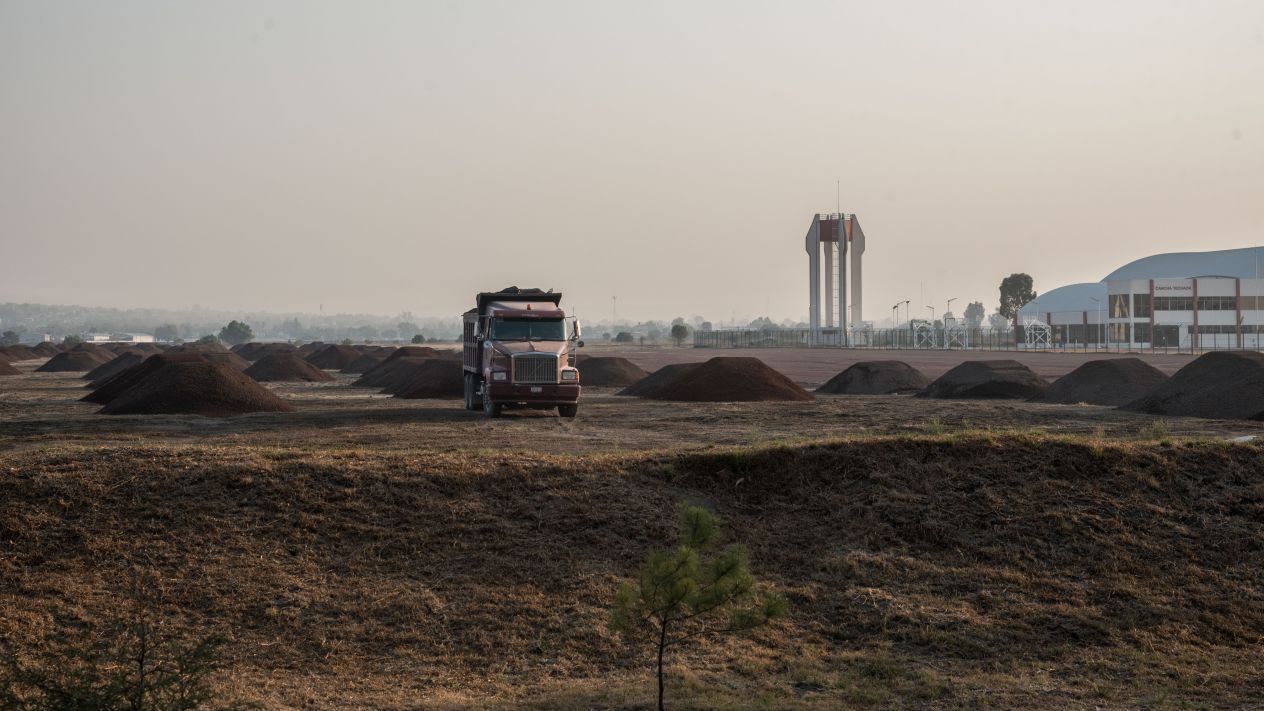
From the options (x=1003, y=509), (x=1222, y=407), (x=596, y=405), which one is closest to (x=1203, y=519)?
(x=1003, y=509)

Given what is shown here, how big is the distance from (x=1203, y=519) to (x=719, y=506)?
22.0ft

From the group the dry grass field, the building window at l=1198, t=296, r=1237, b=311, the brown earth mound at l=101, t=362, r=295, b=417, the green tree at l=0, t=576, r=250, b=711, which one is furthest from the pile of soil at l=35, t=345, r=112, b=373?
the building window at l=1198, t=296, r=1237, b=311

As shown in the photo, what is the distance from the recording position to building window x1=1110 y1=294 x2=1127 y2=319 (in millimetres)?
118062

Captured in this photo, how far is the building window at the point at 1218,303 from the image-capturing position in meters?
113

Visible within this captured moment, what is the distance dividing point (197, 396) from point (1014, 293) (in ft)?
A: 532

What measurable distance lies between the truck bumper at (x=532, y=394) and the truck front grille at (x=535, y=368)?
0.21 metres

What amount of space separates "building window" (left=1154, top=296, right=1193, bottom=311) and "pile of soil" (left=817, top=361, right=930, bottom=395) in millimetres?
70919

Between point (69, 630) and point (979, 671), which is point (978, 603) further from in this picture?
point (69, 630)

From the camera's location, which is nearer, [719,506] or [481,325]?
[719,506]

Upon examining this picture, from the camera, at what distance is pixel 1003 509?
15.7 m

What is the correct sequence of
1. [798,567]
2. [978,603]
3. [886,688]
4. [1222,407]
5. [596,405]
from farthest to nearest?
1. [596,405]
2. [1222,407]
3. [798,567]
4. [978,603]
5. [886,688]

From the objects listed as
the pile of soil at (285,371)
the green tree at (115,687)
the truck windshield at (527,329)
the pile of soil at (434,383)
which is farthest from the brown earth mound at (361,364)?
the green tree at (115,687)

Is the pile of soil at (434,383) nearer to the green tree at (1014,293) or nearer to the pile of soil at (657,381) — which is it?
the pile of soil at (657,381)

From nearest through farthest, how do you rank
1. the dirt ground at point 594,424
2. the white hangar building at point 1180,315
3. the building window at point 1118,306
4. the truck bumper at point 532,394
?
the dirt ground at point 594,424
the truck bumper at point 532,394
the white hangar building at point 1180,315
the building window at point 1118,306
